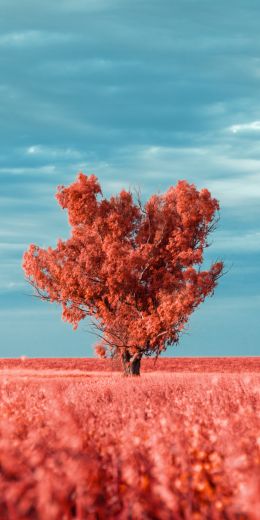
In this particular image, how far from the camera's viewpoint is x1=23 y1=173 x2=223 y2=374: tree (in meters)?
33.5

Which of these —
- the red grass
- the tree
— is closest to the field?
the tree

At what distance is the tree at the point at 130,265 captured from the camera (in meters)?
33.5

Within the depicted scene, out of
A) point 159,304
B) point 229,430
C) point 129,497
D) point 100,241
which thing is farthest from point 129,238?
point 129,497

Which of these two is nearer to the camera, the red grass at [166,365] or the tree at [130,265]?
the tree at [130,265]

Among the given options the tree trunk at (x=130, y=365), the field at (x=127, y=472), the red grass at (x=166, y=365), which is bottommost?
the field at (x=127, y=472)

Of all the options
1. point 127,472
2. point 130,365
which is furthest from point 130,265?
point 127,472

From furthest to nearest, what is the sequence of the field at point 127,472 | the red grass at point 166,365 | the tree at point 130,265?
the red grass at point 166,365, the tree at point 130,265, the field at point 127,472

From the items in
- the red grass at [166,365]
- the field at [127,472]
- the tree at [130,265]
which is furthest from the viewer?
the red grass at [166,365]

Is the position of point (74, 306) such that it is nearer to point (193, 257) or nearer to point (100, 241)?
point (100, 241)

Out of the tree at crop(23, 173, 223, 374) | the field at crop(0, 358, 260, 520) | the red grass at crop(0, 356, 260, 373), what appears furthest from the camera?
the red grass at crop(0, 356, 260, 373)

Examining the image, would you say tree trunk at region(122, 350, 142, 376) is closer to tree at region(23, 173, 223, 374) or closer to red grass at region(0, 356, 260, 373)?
tree at region(23, 173, 223, 374)

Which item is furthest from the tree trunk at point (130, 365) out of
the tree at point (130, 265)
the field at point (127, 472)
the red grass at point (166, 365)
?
the field at point (127, 472)

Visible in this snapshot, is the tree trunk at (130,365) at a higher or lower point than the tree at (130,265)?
lower

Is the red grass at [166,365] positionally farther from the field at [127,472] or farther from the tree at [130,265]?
the field at [127,472]
